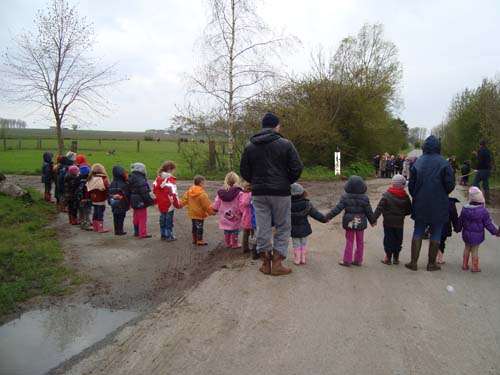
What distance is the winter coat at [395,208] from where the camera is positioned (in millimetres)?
6953

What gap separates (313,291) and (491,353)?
2141mm

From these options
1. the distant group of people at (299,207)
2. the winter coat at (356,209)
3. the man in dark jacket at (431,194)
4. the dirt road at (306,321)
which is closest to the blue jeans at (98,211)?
the distant group of people at (299,207)

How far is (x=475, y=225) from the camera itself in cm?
687

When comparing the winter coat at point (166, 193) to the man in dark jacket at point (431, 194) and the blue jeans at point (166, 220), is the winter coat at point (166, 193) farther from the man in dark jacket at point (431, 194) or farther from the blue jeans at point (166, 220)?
the man in dark jacket at point (431, 194)

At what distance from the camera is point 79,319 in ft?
16.3

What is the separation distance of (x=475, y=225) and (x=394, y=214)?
121cm

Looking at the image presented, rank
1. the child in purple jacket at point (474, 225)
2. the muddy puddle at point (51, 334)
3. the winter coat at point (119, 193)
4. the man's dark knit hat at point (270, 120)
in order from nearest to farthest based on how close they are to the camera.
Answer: the muddy puddle at point (51, 334)
the man's dark knit hat at point (270, 120)
the child in purple jacket at point (474, 225)
the winter coat at point (119, 193)

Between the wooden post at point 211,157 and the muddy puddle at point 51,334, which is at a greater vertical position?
the wooden post at point 211,157

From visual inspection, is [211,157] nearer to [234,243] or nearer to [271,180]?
[234,243]

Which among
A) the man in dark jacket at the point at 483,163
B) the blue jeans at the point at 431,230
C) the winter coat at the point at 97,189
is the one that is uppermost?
the man in dark jacket at the point at 483,163

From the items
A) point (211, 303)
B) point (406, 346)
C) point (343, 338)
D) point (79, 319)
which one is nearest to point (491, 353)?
point (406, 346)

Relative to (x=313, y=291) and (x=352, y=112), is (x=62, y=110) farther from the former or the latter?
(x=352, y=112)

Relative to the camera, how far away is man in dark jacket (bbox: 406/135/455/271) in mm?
6605

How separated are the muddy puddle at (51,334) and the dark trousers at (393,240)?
13.1 ft
